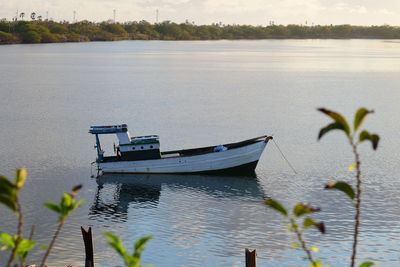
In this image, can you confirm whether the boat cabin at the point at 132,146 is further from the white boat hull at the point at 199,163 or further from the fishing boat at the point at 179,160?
the white boat hull at the point at 199,163

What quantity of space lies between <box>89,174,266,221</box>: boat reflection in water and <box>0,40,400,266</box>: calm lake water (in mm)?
78

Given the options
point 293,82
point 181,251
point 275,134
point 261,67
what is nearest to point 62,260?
point 181,251

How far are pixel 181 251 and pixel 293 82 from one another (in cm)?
9734

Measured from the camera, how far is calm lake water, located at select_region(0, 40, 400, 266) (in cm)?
3241

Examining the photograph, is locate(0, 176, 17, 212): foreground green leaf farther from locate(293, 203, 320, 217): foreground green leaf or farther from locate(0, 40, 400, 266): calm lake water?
locate(0, 40, 400, 266): calm lake water

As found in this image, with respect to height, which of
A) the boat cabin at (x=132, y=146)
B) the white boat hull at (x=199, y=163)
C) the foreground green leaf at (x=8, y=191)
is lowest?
the white boat hull at (x=199, y=163)

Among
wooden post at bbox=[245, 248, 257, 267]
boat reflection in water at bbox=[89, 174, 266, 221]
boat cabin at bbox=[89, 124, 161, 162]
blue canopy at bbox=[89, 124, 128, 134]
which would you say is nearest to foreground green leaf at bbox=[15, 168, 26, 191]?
wooden post at bbox=[245, 248, 257, 267]

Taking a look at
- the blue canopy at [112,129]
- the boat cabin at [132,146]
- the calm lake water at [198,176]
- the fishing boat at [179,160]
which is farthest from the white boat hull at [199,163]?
the blue canopy at [112,129]

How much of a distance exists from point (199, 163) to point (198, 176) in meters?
0.98

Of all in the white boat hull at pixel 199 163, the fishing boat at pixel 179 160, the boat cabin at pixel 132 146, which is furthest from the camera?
the white boat hull at pixel 199 163

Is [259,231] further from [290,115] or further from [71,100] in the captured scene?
[71,100]

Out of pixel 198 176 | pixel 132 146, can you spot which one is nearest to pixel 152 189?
pixel 132 146

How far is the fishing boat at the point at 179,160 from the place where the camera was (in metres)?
46.8

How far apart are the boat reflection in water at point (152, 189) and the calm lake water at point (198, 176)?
8 centimetres
